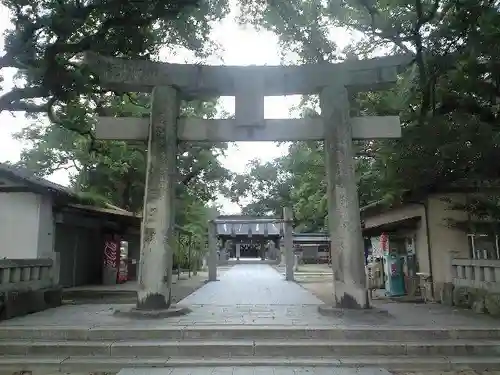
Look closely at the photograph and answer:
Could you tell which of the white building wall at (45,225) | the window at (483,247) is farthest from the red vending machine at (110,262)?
the window at (483,247)

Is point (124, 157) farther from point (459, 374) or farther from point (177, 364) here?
point (459, 374)

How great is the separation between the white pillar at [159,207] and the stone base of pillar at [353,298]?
3.73 m

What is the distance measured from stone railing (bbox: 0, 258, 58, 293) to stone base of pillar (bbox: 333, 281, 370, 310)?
7157 mm

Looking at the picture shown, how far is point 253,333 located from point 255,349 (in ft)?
1.64

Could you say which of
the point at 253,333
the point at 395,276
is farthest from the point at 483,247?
the point at 253,333

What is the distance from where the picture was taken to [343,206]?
29.9 ft

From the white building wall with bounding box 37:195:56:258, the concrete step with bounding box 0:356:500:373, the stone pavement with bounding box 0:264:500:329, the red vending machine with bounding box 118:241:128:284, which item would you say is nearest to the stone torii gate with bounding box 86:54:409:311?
the stone pavement with bounding box 0:264:500:329

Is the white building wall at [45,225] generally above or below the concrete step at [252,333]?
above

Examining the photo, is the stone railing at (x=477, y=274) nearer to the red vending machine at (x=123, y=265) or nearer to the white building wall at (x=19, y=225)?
the white building wall at (x=19, y=225)

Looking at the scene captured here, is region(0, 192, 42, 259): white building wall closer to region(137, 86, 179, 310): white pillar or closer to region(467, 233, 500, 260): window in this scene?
region(137, 86, 179, 310): white pillar

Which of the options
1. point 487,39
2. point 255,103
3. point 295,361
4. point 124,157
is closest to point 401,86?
point 487,39

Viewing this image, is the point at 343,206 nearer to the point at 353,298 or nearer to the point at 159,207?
the point at 353,298

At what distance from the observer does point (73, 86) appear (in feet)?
31.9

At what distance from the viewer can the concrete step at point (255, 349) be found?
6609 millimetres
